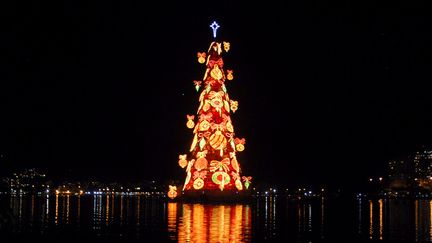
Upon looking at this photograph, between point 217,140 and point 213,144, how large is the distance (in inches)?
16.5

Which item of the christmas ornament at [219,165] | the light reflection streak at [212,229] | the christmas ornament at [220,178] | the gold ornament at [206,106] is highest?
the gold ornament at [206,106]

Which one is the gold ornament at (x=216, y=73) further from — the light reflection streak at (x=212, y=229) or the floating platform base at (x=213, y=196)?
the light reflection streak at (x=212, y=229)

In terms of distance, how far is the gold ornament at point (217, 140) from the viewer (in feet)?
180

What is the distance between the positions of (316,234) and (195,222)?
622 cm

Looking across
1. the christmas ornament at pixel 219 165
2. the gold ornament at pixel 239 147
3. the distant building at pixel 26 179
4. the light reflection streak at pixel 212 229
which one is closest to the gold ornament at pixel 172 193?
the christmas ornament at pixel 219 165

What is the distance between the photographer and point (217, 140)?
180 ft

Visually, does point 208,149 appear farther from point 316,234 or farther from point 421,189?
point 421,189

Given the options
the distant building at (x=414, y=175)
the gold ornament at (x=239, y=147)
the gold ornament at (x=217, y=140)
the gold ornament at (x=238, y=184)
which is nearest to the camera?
the gold ornament at (x=217, y=140)

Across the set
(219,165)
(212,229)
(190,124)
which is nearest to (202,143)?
(219,165)

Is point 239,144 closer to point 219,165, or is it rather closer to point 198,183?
point 219,165

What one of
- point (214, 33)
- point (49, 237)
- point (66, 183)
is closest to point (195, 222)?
point (49, 237)

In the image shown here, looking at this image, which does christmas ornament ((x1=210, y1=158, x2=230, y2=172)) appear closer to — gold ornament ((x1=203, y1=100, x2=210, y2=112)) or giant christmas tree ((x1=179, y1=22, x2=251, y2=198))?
giant christmas tree ((x1=179, y1=22, x2=251, y2=198))

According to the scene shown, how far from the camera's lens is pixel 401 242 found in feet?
84.2

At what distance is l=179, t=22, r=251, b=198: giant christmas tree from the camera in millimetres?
54812
